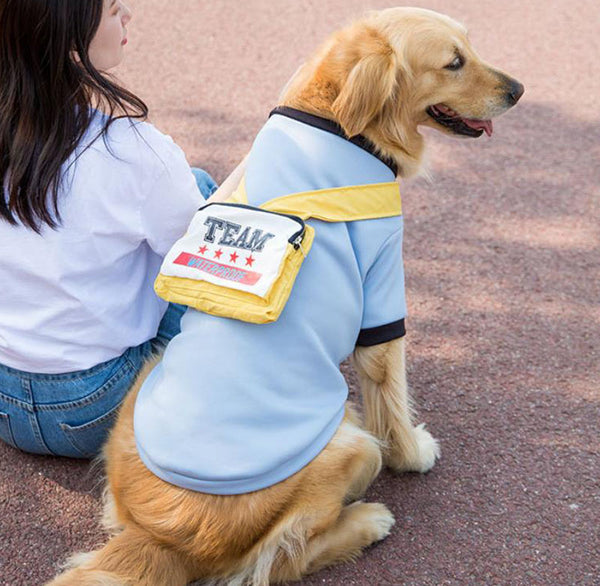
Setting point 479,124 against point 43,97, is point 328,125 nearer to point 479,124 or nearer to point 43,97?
point 479,124

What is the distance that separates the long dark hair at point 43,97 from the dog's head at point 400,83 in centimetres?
68

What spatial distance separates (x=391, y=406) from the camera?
9.84 ft

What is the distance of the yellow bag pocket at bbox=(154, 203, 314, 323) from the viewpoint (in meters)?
2.41

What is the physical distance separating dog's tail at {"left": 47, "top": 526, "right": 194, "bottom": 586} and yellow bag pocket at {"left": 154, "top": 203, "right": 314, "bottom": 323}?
70cm

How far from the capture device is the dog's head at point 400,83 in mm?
2662

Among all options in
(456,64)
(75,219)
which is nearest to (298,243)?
(75,219)

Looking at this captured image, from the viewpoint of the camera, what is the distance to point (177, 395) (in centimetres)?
244

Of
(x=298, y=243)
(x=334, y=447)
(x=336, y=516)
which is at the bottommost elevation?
(x=336, y=516)

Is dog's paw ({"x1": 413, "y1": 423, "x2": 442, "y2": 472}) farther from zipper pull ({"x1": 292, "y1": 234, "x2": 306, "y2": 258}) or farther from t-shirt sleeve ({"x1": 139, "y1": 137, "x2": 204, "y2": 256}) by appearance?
t-shirt sleeve ({"x1": 139, "y1": 137, "x2": 204, "y2": 256})

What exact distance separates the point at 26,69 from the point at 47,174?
0.30 metres

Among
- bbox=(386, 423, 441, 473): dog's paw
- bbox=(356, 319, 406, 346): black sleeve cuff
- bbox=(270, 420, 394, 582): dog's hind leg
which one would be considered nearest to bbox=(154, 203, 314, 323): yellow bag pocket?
bbox=(356, 319, 406, 346): black sleeve cuff

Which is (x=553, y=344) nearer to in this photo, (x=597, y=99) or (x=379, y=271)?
(x=379, y=271)

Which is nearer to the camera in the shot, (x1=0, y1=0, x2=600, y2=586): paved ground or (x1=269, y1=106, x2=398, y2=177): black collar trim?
(x1=269, y1=106, x2=398, y2=177): black collar trim

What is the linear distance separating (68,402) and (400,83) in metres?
1.55
